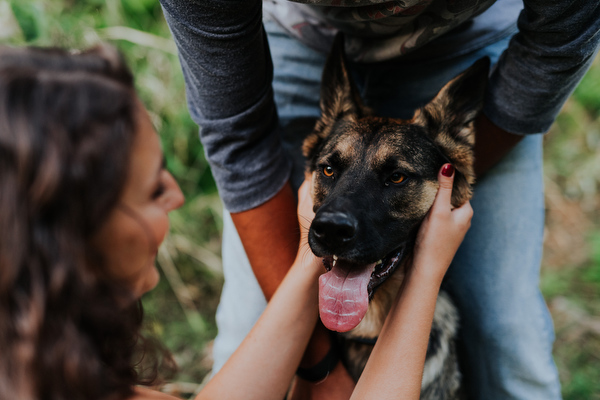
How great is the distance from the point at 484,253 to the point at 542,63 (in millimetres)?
958

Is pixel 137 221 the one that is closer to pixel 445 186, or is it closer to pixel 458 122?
pixel 445 186

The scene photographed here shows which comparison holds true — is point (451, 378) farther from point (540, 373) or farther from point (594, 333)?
point (594, 333)

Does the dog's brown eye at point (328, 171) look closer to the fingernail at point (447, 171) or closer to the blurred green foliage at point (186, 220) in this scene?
the fingernail at point (447, 171)

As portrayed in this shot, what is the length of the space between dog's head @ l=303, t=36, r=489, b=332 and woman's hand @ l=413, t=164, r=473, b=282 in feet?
0.32

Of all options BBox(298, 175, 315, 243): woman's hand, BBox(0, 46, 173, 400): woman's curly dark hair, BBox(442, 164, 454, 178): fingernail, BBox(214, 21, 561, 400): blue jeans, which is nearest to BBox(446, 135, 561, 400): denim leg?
BBox(214, 21, 561, 400): blue jeans

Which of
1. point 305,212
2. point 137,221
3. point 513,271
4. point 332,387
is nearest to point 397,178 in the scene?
point 305,212

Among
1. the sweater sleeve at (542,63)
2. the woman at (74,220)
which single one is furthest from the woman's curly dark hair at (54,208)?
the sweater sleeve at (542,63)

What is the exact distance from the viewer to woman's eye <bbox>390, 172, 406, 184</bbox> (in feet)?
6.39

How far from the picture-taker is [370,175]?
6.30 feet

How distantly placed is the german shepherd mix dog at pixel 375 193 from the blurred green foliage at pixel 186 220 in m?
1.62

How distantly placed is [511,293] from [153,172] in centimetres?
183

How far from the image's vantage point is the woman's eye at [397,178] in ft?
6.39

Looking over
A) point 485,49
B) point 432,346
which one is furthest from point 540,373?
point 485,49

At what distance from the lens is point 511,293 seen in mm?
2158
